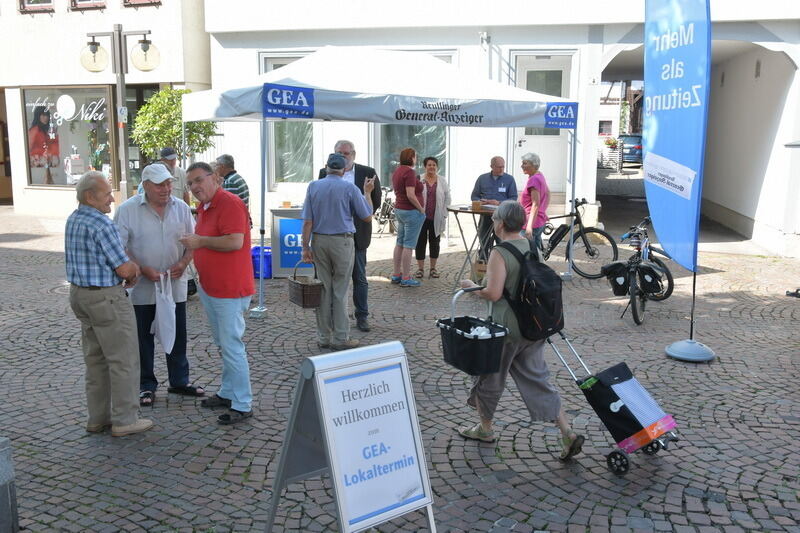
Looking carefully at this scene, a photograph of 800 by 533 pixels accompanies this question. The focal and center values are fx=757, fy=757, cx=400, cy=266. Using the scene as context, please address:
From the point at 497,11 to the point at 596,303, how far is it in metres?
6.97

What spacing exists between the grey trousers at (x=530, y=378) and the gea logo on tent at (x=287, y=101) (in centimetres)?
419

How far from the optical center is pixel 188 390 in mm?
5730

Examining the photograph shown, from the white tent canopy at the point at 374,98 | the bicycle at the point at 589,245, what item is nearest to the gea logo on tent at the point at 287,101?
the white tent canopy at the point at 374,98

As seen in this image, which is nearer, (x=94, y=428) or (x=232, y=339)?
(x=94, y=428)

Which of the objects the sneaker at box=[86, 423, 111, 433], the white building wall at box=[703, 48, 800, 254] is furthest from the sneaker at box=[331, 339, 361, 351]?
the white building wall at box=[703, 48, 800, 254]

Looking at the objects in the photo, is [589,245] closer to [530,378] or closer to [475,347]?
[530,378]

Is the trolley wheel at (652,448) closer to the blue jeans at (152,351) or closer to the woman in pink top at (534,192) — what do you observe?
the blue jeans at (152,351)

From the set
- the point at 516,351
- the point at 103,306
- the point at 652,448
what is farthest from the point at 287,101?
the point at 652,448

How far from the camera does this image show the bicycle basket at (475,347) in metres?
4.34

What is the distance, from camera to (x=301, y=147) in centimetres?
1557

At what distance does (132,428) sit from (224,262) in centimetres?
124

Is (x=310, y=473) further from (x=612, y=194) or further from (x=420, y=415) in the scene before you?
(x=612, y=194)

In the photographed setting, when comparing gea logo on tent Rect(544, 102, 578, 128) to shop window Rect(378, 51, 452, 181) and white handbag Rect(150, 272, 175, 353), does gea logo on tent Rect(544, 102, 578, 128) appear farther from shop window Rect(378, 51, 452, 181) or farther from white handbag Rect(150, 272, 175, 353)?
white handbag Rect(150, 272, 175, 353)

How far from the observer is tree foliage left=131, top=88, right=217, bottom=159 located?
14.1m
